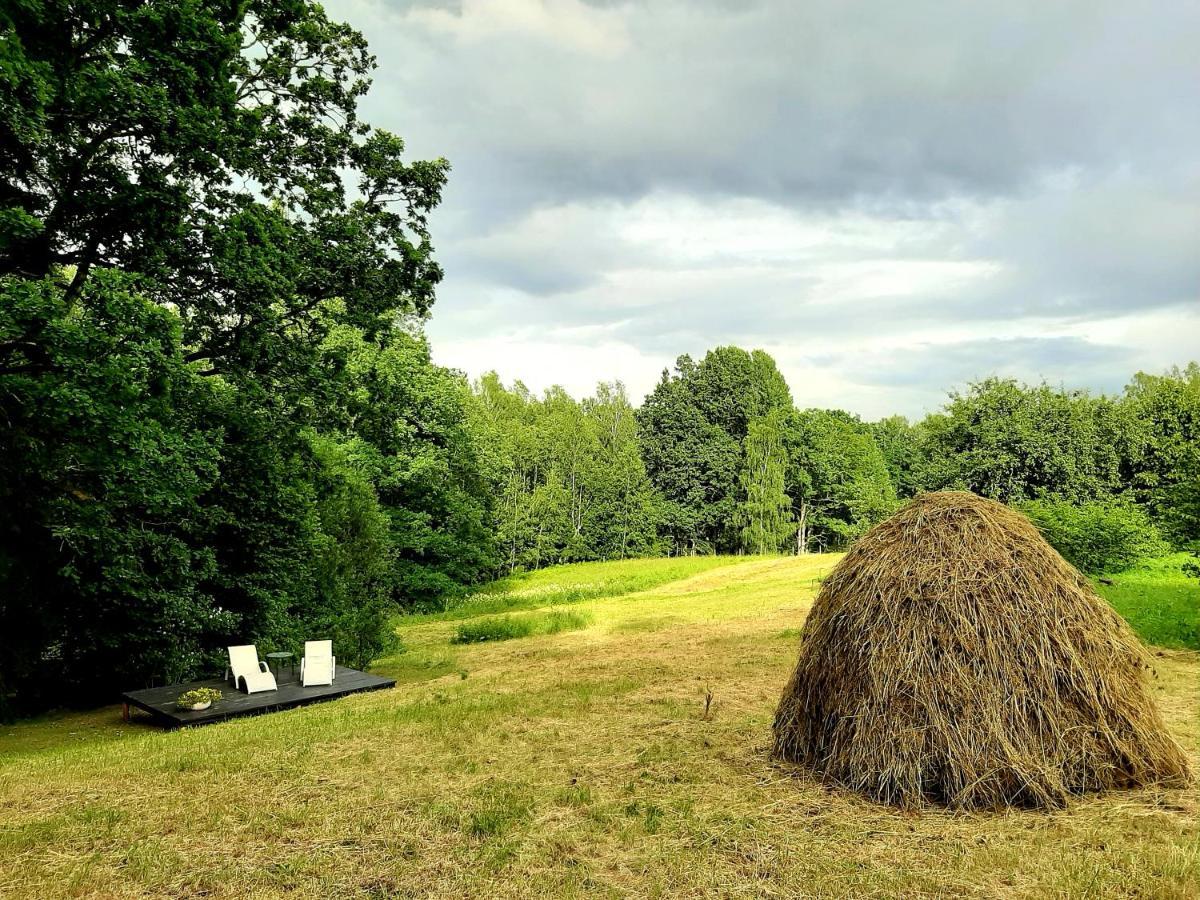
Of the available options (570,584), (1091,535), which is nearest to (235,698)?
(1091,535)

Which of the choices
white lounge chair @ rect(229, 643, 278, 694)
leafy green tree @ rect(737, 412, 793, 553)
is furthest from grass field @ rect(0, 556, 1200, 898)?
leafy green tree @ rect(737, 412, 793, 553)

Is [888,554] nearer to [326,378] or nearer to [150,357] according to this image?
[150,357]

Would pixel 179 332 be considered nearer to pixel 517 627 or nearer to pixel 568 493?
pixel 517 627

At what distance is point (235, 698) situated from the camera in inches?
535

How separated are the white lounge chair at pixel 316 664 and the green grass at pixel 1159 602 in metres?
19.9

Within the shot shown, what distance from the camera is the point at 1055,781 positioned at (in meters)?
6.63

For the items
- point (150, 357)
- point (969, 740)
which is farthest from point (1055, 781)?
point (150, 357)

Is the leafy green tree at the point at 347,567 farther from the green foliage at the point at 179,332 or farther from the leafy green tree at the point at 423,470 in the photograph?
the leafy green tree at the point at 423,470

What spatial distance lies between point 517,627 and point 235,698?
39.5ft

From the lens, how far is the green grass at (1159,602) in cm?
1677

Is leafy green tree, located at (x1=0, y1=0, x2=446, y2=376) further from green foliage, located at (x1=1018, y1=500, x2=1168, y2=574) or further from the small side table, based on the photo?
green foliage, located at (x1=1018, y1=500, x2=1168, y2=574)

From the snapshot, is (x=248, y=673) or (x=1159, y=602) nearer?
(x=248, y=673)

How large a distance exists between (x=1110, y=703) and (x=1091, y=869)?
84.7 inches

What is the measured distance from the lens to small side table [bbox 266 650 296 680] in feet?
51.2
